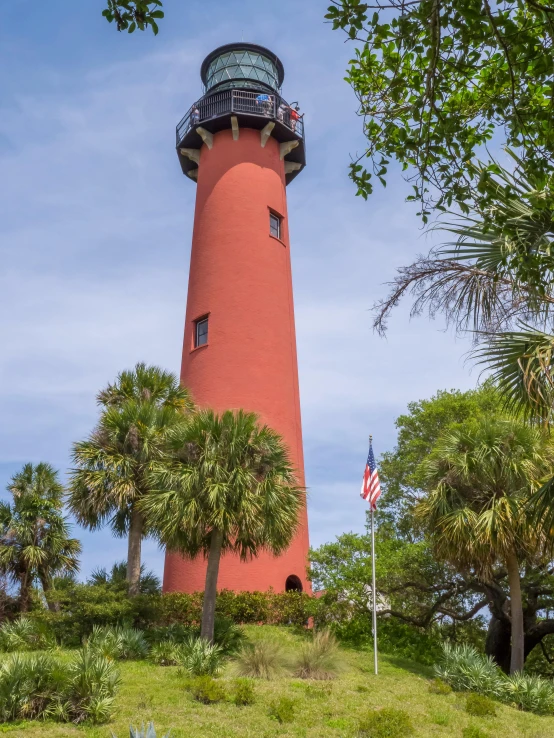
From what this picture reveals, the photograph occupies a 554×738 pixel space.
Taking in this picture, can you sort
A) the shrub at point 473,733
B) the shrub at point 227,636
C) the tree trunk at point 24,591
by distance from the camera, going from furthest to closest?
the tree trunk at point 24,591
the shrub at point 227,636
the shrub at point 473,733

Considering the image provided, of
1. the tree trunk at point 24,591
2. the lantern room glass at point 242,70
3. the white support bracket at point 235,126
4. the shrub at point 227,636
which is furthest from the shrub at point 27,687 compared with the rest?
the lantern room glass at point 242,70

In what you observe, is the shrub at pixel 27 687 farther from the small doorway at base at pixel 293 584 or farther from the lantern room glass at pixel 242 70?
the lantern room glass at pixel 242 70

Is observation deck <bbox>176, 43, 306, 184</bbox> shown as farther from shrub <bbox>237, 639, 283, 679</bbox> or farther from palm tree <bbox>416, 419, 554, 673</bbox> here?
shrub <bbox>237, 639, 283, 679</bbox>

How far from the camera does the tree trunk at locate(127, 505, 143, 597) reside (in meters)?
18.4

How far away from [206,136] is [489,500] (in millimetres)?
16178

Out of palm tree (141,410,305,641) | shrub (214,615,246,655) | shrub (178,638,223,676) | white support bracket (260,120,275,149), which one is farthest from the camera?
white support bracket (260,120,275,149)

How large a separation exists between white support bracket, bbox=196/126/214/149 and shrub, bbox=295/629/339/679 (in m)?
17.2

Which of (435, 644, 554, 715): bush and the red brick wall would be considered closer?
(435, 644, 554, 715): bush

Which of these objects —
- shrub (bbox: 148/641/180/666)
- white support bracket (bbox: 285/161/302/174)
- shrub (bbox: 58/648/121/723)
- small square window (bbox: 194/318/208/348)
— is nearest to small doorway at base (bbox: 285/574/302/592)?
shrub (bbox: 148/641/180/666)

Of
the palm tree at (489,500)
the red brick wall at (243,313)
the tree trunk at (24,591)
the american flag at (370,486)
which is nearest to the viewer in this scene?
the palm tree at (489,500)

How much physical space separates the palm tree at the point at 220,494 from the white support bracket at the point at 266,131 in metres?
12.3

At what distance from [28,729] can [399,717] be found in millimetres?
5290

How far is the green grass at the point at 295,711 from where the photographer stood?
1060 centimetres

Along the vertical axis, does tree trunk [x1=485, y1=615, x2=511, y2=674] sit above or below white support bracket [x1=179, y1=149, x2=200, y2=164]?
below
